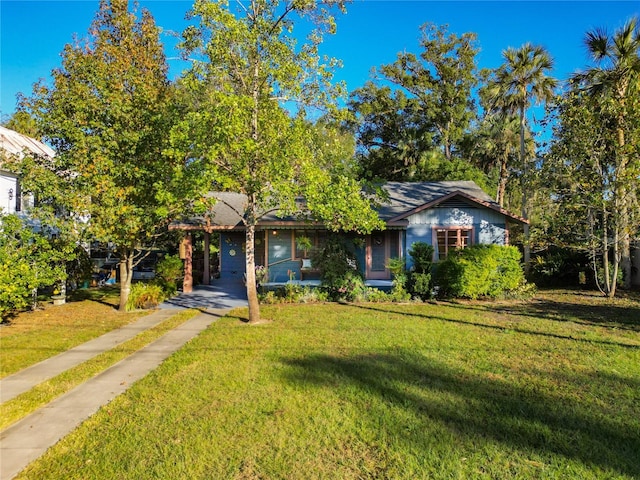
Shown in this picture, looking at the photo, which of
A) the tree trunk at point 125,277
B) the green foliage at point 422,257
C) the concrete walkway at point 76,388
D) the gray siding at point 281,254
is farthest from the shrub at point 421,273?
the tree trunk at point 125,277

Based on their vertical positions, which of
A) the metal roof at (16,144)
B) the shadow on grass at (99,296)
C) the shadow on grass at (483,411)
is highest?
the metal roof at (16,144)

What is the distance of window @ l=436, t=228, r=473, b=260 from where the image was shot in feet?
50.3

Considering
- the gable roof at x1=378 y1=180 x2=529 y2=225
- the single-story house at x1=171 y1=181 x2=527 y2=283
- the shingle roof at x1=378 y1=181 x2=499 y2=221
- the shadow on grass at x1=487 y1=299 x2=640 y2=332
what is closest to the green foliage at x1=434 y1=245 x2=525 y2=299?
the shadow on grass at x1=487 y1=299 x2=640 y2=332

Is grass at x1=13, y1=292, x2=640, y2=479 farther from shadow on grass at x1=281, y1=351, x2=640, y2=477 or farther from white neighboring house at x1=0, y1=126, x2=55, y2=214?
white neighboring house at x1=0, y1=126, x2=55, y2=214

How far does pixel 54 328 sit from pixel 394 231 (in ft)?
38.1

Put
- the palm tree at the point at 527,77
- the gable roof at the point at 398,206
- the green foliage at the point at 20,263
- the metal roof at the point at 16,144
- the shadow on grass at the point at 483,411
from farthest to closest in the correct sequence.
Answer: the palm tree at the point at 527,77 < the gable roof at the point at 398,206 < the metal roof at the point at 16,144 < the green foliage at the point at 20,263 < the shadow on grass at the point at 483,411

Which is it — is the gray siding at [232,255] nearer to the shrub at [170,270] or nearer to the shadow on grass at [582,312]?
the shrub at [170,270]

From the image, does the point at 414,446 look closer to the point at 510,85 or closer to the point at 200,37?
the point at 200,37

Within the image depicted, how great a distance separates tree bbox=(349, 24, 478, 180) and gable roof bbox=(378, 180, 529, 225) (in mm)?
9731

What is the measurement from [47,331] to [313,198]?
6.63 meters

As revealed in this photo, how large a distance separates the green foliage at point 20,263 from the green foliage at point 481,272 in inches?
440

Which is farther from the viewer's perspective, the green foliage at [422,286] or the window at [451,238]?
the window at [451,238]

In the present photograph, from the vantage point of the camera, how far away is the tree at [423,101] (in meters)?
29.2

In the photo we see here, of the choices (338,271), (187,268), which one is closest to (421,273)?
(338,271)
